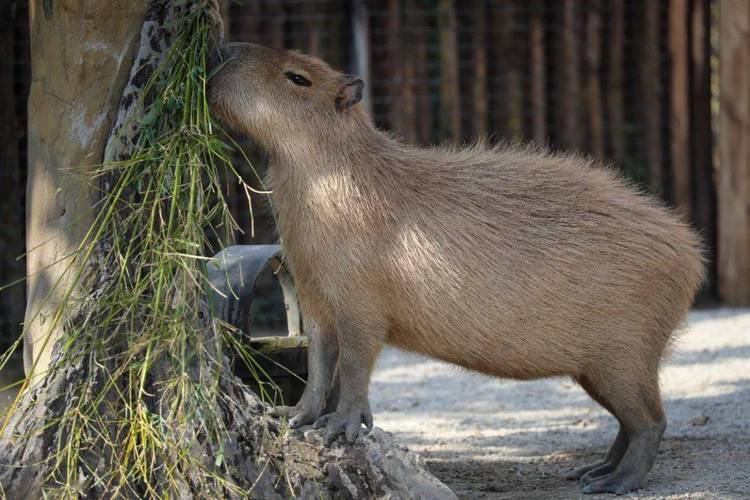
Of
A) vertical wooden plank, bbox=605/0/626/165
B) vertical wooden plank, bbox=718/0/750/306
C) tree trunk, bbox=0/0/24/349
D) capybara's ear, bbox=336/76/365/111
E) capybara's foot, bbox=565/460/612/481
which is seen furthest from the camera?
vertical wooden plank, bbox=605/0/626/165

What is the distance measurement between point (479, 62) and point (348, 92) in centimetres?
452

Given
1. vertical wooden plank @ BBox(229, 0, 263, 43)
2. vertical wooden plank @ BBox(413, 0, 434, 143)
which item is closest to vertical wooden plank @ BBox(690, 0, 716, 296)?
vertical wooden plank @ BBox(413, 0, 434, 143)

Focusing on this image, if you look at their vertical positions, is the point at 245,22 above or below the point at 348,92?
below

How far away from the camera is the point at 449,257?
144 inches

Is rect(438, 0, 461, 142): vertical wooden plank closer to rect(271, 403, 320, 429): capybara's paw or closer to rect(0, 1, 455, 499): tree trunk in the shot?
rect(271, 403, 320, 429): capybara's paw

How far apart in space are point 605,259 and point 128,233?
5.14ft

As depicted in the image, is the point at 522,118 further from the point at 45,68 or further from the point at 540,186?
the point at 45,68

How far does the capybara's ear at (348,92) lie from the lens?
3648mm

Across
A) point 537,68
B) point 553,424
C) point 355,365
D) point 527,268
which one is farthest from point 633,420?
point 537,68

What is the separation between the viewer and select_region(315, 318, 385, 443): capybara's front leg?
3.48 meters

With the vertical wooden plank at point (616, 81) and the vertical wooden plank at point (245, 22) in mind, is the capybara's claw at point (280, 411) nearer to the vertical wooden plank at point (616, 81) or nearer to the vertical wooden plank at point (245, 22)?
the vertical wooden plank at point (245, 22)

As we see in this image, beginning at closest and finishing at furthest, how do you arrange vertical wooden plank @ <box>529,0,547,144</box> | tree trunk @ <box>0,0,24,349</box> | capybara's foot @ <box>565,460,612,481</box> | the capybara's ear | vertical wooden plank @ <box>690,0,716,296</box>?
1. the capybara's ear
2. capybara's foot @ <box>565,460,612,481</box>
3. tree trunk @ <box>0,0,24,349</box>
4. vertical wooden plank @ <box>529,0,547,144</box>
5. vertical wooden plank @ <box>690,0,716,296</box>

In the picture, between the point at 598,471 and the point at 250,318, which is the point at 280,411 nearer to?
the point at 250,318

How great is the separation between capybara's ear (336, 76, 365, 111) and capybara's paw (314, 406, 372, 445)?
98cm
